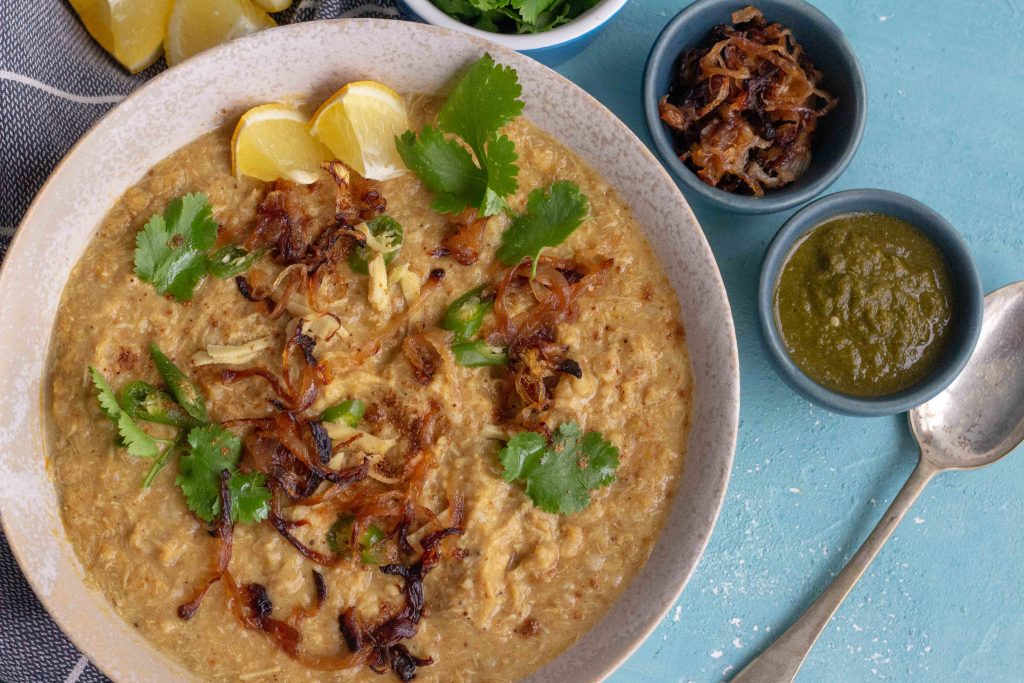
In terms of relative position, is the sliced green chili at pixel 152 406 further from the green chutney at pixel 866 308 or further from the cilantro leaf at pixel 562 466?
the green chutney at pixel 866 308

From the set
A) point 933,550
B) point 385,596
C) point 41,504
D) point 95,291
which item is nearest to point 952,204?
point 933,550

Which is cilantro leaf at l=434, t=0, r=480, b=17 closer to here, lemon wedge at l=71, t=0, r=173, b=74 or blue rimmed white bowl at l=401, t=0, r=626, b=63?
blue rimmed white bowl at l=401, t=0, r=626, b=63

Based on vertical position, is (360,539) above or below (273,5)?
below

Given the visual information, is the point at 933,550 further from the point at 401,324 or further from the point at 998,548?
the point at 401,324

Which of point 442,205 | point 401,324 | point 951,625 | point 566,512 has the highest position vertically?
point 442,205

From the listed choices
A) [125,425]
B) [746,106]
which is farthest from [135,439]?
[746,106]

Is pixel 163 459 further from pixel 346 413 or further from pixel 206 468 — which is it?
pixel 346 413

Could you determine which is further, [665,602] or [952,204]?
[952,204]
